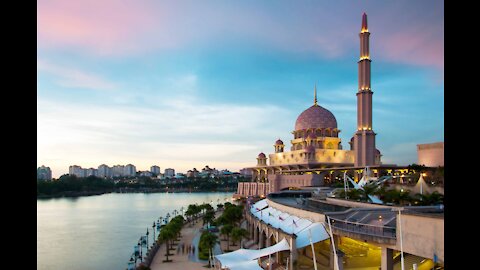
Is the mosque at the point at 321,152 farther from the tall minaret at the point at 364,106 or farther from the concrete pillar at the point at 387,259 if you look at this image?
the concrete pillar at the point at 387,259

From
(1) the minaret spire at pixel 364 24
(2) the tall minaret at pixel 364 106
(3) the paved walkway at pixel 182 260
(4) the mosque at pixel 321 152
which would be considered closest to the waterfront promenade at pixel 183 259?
(3) the paved walkway at pixel 182 260

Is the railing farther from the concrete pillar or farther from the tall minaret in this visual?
the tall minaret

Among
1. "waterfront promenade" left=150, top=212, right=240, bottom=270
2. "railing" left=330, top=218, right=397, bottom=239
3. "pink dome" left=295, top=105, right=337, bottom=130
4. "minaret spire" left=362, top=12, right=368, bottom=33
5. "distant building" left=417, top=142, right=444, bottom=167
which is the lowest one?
"waterfront promenade" left=150, top=212, right=240, bottom=270

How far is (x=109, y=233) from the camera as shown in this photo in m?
40.2

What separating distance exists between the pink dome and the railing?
46291 millimetres

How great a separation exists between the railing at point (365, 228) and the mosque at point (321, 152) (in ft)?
103

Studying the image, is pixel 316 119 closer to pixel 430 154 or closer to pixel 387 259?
pixel 430 154

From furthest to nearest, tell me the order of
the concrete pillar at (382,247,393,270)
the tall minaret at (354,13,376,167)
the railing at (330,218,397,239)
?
1. the tall minaret at (354,13,376,167)
2. the railing at (330,218,397,239)
3. the concrete pillar at (382,247,393,270)

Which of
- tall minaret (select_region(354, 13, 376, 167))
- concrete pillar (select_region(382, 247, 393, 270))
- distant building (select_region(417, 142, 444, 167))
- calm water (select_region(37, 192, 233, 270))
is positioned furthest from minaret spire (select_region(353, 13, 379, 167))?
concrete pillar (select_region(382, 247, 393, 270))

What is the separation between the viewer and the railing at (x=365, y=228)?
13938mm

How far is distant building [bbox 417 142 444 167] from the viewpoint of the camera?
40.0 meters
